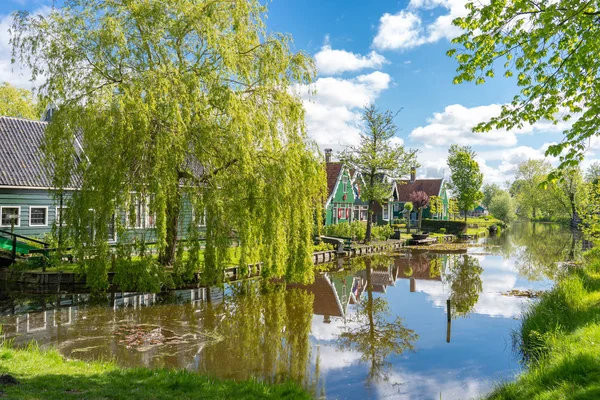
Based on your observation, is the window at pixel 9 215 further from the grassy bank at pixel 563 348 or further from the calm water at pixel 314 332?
the grassy bank at pixel 563 348

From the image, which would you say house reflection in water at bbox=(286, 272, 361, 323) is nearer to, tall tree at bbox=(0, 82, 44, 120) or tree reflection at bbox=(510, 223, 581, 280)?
tree reflection at bbox=(510, 223, 581, 280)

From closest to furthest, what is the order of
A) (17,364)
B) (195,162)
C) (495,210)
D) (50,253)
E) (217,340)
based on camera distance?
(17,364), (217,340), (195,162), (50,253), (495,210)

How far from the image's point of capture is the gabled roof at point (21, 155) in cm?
1972

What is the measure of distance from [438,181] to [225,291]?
165 ft

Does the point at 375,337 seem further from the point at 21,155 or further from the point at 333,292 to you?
the point at 21,155

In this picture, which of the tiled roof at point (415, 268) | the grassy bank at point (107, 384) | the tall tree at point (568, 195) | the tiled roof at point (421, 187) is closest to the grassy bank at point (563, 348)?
the grassy bank at point (107, 384)

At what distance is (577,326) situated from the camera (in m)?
9.73

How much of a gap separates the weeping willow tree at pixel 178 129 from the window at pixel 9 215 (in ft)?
20.7

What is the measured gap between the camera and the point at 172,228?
16.0m

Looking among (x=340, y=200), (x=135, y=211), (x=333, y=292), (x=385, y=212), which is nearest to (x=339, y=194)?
(x=340, y=200)

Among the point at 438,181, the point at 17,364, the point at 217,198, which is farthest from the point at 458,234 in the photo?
the point at 17,364

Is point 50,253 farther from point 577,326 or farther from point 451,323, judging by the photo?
point 577,326

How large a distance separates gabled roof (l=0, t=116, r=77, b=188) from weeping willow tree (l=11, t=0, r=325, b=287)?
5942 millimetres

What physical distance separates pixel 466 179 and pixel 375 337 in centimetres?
4699
